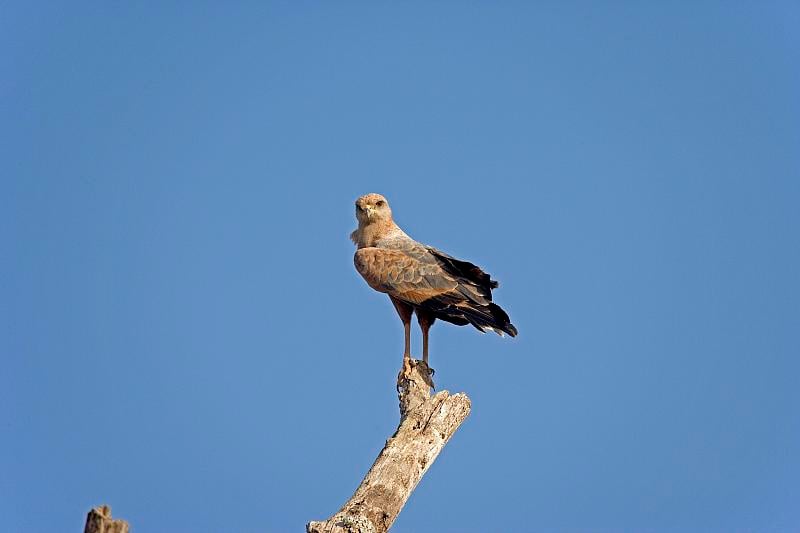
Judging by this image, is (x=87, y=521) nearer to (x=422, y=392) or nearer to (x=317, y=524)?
(x=317, y=524)

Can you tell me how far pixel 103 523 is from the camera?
496cm

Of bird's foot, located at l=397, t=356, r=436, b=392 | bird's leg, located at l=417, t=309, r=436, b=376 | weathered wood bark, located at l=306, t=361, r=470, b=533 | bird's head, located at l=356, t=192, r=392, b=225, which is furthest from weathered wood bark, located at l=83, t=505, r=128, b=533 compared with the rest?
bird's head, located at l=356, t=192, r=392, b=225

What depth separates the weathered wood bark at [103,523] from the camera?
16.2 feet

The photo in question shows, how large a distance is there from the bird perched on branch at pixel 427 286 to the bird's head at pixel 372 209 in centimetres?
44

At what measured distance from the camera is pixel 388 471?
7824 millimetres

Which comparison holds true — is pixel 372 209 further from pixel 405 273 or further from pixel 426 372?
pixel 426 372

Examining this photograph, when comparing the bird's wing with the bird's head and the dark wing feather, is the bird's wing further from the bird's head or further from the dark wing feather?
the bird's head

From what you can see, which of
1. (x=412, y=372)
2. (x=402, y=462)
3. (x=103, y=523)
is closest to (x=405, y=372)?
(x=412, y=372)

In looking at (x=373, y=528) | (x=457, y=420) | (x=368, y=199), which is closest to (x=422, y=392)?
(x=457, y=420)

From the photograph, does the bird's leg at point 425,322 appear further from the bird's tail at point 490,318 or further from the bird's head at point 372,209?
the bird's head at point 372,209

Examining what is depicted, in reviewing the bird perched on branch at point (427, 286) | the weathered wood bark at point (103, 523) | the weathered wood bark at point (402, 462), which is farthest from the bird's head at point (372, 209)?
the weathered wood bark at point (103, 523)

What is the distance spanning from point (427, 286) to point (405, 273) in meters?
0.32

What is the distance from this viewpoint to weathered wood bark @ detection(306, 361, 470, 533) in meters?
7.05

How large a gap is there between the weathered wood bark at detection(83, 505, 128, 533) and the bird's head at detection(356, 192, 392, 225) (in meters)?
8.09
